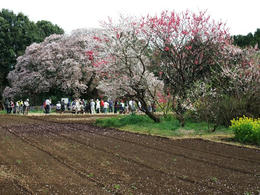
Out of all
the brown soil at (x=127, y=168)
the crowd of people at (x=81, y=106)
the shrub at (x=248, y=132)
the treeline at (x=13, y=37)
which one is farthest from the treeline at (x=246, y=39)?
the brown soil at (x=127, y=168)

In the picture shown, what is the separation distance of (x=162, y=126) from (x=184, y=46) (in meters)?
4.51

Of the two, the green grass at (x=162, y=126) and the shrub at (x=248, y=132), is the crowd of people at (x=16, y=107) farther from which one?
the shrub at (x=248, y=132)

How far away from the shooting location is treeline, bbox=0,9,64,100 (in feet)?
181

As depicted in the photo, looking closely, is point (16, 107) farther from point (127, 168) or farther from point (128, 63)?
point (127, 168)

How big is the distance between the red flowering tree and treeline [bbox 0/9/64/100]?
4077 centimetres

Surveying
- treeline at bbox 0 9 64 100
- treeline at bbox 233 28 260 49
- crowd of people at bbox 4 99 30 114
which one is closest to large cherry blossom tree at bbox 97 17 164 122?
crowd of people at bbox 4 99 30 114

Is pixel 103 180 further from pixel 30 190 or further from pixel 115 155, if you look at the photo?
pixel 115 155

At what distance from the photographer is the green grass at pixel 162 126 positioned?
16688mm

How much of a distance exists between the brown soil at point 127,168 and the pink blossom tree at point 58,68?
105 feet

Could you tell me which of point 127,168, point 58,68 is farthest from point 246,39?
point 127,168

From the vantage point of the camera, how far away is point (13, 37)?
5644 centimetres

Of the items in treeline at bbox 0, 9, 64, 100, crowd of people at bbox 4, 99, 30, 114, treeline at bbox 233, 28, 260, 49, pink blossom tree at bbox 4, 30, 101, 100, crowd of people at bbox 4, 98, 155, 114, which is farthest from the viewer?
treeline at bbox 0, 9, 64, 100

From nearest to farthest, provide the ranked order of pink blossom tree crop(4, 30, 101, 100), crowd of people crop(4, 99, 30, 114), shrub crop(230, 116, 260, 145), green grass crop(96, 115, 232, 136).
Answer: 1. shrub crop(230, 116, 260, 145)
2. green grass crop(96, 115, 232, 136)
3. crowd of people crop(4, 99, 30, 114)
4. pink blossom tree crop(4, 30, 101, 100)

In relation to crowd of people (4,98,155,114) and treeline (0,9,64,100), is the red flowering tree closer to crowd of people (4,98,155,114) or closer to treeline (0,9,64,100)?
crowd of people (4,98,155,114)
